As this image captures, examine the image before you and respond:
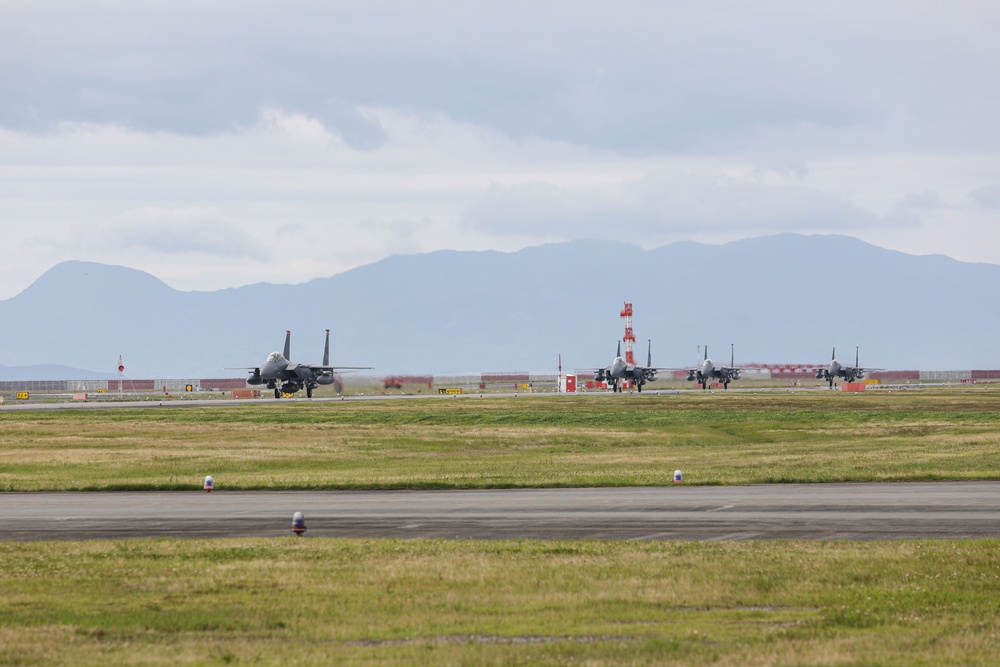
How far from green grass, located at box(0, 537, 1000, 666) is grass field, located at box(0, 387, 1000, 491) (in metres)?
14.6

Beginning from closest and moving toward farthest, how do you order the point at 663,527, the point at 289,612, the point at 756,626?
the point at 756,626 → the point at 289,612 → the point at 663,527

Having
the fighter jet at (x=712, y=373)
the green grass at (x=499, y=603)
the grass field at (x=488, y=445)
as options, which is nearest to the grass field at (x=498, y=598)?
the green grass at (x=499, y=603)

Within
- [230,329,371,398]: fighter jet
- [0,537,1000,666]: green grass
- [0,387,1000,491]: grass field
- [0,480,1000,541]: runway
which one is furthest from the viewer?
[230,329,371,398]: fighter jet

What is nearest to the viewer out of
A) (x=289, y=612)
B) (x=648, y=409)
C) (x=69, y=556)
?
(x=289, y=612)

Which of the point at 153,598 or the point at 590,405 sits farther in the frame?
the point at 590,405

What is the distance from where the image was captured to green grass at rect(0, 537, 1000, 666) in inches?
585

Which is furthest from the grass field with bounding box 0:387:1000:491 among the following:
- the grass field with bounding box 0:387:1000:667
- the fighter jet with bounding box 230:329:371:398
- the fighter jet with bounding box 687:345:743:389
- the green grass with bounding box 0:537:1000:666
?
the fighter jet with bounding box 687:345:743:389

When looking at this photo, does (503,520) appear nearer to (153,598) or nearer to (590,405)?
(153,598)

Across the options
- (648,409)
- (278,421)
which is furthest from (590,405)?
(278,421)

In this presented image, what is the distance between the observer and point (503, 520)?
27.9 metres

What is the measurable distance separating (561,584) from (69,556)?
371 inches

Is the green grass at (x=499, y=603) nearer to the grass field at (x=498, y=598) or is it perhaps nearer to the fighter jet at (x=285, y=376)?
the grass field at (x=498, y=598)

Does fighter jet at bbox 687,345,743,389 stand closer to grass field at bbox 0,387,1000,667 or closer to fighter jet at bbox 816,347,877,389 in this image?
fighter jet at bbox 816,347,877,389

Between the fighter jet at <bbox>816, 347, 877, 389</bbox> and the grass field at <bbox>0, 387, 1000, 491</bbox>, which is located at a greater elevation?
the fighter jet at <bbox>816, 347, 877, 389</bbox>
